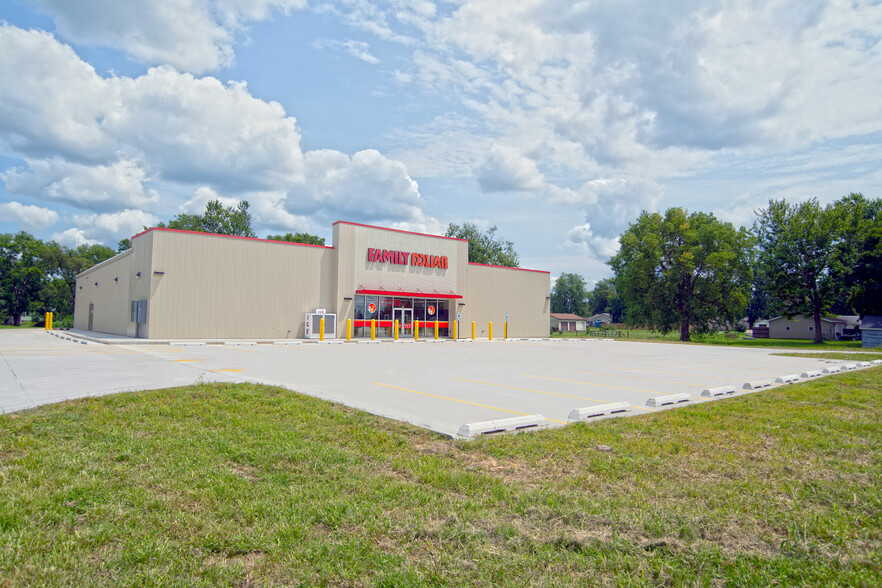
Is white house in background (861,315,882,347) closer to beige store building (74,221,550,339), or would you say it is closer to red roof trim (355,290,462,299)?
beige store building (74,221,550,339)

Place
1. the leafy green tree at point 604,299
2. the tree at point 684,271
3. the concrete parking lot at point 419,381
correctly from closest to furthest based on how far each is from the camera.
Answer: the concrete parking lot at point 419,381 < the tree at point 684,271 < the leafy green tree at point 604,299

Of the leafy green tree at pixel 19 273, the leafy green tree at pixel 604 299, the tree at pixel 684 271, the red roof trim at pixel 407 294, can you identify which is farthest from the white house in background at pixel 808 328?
the leafy green tree at pixel 19 273

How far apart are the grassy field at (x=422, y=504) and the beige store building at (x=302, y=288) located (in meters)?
22.3

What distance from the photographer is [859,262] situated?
45531 mm

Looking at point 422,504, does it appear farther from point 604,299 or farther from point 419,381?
point 604,299

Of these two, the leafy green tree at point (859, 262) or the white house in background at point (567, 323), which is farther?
the white house in background at point (567, 323)

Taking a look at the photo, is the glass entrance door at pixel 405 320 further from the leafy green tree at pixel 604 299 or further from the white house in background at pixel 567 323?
the leafy green tree at pixel 604 299

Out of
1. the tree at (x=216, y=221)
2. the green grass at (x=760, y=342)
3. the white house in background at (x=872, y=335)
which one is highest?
the tree at (x=216, y=221)

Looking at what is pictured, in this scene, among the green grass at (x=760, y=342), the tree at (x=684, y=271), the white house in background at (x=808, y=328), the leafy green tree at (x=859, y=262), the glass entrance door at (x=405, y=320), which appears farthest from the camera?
the white house in background at (x=808, y=328)

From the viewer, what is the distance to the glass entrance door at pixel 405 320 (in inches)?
1363

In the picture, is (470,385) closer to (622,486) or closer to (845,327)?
(622,486)

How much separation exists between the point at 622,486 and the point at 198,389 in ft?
23.3

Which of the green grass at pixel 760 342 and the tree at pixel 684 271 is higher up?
the tree at pixel 684 271

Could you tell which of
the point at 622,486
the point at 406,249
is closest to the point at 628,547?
the point at 622,486
